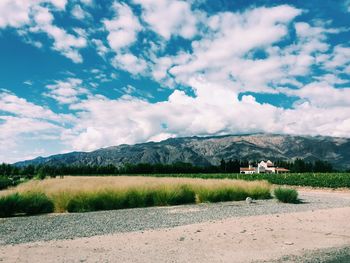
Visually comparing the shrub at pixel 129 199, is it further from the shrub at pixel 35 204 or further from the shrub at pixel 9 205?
the shrub at pixel 9 205

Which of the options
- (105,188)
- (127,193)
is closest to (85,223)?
(105,188)

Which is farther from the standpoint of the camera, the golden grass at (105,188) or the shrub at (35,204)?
the golden grass at (105,188)

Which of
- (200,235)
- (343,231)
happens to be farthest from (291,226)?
(200,235)

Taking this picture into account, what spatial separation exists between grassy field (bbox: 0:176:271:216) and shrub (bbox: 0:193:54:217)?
46mm

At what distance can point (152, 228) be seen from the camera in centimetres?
1148

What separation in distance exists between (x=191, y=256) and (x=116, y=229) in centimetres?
438

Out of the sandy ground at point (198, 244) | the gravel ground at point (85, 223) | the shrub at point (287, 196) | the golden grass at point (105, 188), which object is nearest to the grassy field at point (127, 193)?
the golden grass at point (105, 188)

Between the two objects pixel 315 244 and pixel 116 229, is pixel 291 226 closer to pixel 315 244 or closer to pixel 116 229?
pixel 315 244

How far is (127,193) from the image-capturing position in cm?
1856

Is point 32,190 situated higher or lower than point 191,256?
higher

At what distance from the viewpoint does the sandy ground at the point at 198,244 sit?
7.57 m

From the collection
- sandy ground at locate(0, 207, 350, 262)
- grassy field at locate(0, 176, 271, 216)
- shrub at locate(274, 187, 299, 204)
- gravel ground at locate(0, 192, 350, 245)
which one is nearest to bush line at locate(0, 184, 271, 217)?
grassy field at locate(0, 176, 271, 216)

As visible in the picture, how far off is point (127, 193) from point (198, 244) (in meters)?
10.2

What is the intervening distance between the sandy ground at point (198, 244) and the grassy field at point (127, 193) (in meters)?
6.77
